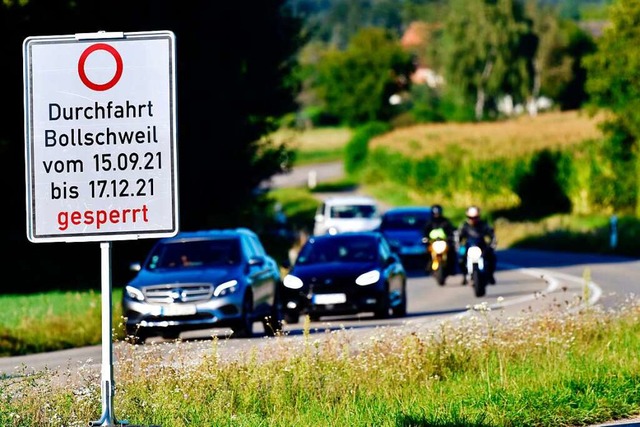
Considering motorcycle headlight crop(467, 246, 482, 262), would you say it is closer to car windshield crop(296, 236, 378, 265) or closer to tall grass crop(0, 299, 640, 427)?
car windshield crop(296, 236, 378, 265)

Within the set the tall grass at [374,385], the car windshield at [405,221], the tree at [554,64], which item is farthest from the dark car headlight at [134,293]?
the tree at [554,64]

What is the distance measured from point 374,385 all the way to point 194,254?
1049 cm

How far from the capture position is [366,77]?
389 feet

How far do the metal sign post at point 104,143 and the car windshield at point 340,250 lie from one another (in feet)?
55.7

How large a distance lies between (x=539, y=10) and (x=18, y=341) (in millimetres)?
99901

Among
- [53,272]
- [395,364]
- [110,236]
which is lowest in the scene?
[53,272]

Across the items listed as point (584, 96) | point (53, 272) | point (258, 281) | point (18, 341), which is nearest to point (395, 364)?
point (258, 281)

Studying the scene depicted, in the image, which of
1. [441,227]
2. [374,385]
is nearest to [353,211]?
[441,227]

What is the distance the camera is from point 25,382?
11844mm

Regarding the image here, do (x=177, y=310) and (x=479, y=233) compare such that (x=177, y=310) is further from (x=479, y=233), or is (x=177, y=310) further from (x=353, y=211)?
(x=353, y=211)

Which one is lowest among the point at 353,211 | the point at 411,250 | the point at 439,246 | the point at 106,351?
the point at 411,250

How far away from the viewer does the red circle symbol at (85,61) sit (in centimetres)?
922

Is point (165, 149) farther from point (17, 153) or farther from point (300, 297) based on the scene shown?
point (17, 153)

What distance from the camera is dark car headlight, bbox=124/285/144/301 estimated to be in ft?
72.4
